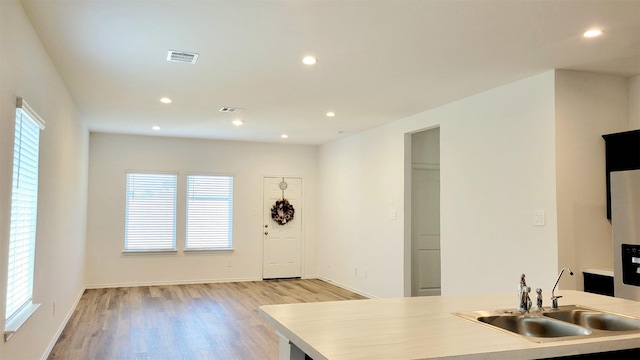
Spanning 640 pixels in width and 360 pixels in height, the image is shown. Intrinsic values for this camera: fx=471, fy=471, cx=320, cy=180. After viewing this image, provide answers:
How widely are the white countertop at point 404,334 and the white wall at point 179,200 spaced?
6.60 m

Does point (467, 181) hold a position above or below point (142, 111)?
below

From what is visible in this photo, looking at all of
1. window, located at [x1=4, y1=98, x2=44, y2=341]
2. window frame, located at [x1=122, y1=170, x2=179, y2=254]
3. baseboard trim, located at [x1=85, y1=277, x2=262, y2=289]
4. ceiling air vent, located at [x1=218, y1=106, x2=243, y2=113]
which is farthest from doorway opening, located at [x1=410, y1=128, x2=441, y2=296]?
window, located at [x1=4, y1=98, x2=44, y2=341]

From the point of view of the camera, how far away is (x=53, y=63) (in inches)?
161

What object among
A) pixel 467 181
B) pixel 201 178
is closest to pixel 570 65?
pixel 467 181

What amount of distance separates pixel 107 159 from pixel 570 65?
701 centimetres

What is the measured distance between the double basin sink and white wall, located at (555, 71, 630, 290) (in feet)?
6.00

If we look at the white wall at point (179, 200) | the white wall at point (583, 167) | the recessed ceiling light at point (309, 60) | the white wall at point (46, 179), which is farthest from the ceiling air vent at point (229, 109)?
the white wall at point (583, 167)

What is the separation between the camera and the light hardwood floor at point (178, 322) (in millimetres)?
4410

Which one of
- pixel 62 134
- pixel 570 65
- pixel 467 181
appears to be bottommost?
pixel 467 181

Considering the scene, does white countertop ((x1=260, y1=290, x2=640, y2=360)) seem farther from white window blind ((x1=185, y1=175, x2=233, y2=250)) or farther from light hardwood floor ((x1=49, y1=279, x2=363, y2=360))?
white window blind ((x1=185, y1=175, x2=233, y2=250))

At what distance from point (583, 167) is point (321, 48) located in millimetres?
2516

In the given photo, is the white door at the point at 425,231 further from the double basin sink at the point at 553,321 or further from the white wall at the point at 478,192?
the double basin sink at the point at 553,321

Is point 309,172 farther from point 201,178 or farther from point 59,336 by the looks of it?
point 59,336

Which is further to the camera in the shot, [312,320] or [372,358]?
[312,320]
